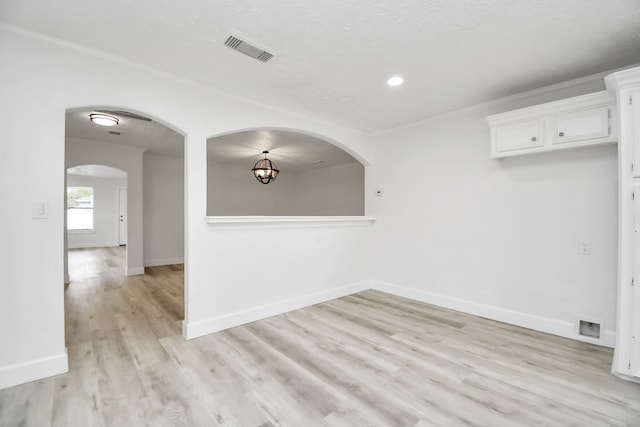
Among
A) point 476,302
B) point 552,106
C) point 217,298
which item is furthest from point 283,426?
point 552,106

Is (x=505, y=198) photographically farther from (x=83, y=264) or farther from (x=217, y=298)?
(x=83, y=264)

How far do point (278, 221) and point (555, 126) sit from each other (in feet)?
9.63

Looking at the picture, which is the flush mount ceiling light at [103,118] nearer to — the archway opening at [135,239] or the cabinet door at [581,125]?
the archway opening at [135,239]

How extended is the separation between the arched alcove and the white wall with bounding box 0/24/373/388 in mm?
2649

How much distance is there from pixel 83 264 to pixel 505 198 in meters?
8.70

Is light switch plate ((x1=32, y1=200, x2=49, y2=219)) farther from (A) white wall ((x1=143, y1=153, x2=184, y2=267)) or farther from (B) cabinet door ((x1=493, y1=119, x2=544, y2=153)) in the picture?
(A) white wall ((x1=143, y1=153, x2=184, y2=267))

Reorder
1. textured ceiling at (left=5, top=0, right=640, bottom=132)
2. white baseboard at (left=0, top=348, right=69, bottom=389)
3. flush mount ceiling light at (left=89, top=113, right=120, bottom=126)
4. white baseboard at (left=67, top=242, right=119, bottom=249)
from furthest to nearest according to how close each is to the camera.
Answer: white baseboard at (left=67, top=242, right=119, bottom=249)
flush mount ceiling light at (left=89, top=113, right=120, bottom=126)
white baseboard at (left=0, top=348, right=69, bottom=389)
textured ceiling at (left=5, top=0, right=640, bottom=132)

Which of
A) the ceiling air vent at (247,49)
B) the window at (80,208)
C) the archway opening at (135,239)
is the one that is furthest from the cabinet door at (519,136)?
the window at (80,208)

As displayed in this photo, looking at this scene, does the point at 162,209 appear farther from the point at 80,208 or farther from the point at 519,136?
the point at 519,136

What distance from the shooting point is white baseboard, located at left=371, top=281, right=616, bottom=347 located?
263 cm

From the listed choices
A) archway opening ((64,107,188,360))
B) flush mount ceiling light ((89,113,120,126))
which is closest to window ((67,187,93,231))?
archway opening ((64,107,188,360))

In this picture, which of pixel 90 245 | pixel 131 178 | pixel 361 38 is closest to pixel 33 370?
pixel 361 38

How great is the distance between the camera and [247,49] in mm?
2191

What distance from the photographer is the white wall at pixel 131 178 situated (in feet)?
17.3
